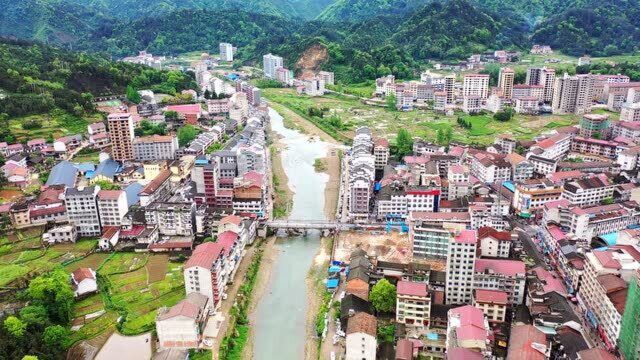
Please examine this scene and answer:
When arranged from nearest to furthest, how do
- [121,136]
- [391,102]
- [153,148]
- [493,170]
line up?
[493,170], [121,136], [153,148], [391,102]

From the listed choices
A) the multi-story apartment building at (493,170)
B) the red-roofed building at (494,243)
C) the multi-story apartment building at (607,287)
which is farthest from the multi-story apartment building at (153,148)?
the multi-story apartment building at (607,287)

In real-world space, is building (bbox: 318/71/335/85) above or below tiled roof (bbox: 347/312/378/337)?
above

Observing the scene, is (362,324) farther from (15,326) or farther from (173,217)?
(173,217)

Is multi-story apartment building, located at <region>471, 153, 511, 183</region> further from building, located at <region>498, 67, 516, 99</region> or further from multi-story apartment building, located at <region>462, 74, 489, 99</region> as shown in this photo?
building, located at <region>498, 67, 516, 99</region>

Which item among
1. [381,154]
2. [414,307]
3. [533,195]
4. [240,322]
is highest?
[381,154]

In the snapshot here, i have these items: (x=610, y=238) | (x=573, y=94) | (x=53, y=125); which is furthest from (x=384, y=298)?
(x=573, y=94)

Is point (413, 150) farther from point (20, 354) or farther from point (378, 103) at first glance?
point (20, 354)

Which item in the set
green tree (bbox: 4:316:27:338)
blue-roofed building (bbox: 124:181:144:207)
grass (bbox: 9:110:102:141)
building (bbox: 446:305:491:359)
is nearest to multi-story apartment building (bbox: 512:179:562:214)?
building (bbox: 446:305:491:359)
